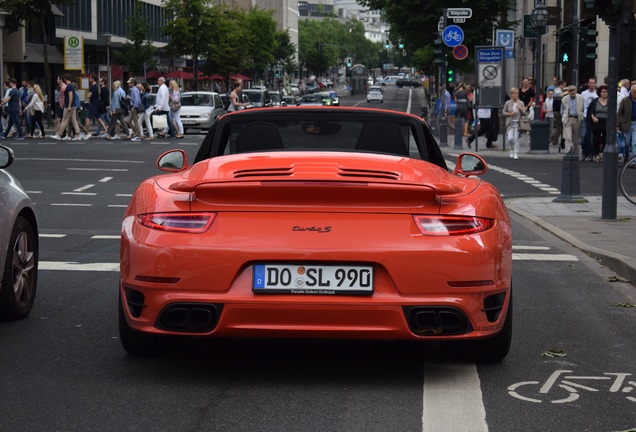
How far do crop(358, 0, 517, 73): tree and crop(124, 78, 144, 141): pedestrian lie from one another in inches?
812

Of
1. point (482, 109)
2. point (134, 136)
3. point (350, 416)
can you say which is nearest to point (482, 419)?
point (350, 416)

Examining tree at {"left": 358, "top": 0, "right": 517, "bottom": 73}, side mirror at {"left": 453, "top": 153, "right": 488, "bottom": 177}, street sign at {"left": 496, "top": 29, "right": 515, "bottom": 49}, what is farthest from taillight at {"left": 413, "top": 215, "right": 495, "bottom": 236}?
tree at {"left": 358, "top": 0, "right": 517, "bottom": 73}

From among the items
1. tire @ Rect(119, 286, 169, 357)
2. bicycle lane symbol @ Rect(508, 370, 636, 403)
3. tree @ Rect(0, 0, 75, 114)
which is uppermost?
tree @ Rect(0, 0, 75, 114)

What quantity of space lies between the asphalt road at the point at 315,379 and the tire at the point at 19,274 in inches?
4.4

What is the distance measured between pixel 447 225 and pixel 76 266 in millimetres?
5217

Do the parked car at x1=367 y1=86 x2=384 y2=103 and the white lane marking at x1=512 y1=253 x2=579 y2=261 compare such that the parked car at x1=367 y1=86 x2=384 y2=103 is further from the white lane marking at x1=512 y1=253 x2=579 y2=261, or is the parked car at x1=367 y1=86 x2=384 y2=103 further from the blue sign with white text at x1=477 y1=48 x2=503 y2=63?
the white lane marking at x1=512 y1=253 x2=579 y2=261

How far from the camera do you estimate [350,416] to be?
5.18 metres

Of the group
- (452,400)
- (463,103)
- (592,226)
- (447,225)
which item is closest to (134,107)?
(463,103)

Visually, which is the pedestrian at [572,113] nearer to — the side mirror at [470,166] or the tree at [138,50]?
the side mirror at [470,166]

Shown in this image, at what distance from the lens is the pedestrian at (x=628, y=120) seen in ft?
83.8

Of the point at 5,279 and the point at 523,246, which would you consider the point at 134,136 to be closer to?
the point at 523,246

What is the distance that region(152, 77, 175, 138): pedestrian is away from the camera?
37.5 m

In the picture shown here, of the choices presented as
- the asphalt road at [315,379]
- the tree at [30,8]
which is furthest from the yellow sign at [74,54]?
the asphalt road at [315,379]

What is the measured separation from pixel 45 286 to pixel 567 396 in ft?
15.2
